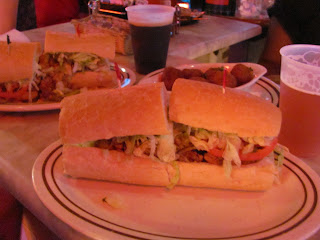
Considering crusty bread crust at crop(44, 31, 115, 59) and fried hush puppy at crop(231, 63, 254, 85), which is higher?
crusty bread crust at crop(44, 31, 115, 59)

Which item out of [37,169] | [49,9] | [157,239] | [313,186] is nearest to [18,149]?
[37,169]

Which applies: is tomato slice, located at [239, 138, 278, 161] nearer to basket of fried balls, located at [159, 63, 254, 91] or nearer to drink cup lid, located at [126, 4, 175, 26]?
basket of fried balls, located at [159, 63, 254, 91]

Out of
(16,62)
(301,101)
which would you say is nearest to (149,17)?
(16,62)

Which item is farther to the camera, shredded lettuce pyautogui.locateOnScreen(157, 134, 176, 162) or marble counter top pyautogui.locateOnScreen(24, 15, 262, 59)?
marble counter top pyautogui.locateOnScreen(24, 15, 262, 59)

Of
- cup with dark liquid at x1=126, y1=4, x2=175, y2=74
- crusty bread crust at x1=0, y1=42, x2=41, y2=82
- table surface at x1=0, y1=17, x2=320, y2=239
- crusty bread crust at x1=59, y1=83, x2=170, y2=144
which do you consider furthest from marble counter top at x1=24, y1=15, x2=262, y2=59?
crusty bread crust at x1=59, y1=83, x2=170, y2=144

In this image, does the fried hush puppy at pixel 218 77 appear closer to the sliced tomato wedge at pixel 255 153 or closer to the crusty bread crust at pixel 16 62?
the sliced tomato wedge at pixel 255 153
